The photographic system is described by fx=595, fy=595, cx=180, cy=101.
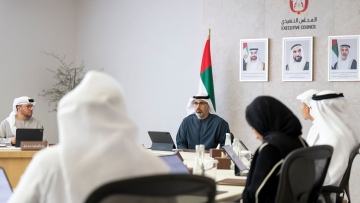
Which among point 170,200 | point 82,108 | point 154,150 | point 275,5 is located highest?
point 275,5

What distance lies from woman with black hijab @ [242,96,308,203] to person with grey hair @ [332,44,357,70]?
452 cm

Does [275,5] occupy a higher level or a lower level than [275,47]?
higher

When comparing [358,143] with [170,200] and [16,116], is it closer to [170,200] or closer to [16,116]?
[170,200]

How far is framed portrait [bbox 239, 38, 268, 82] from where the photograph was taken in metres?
8.30

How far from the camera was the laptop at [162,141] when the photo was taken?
6729 millimetres

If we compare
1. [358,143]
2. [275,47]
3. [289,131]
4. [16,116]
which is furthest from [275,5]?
[289,131]

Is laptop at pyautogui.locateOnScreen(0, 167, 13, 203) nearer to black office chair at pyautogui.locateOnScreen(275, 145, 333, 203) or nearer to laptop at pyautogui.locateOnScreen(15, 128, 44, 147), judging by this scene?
black office chair at pyautogui.locateOnScreen(275, 145, 333, 203)

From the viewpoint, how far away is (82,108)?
1994mm

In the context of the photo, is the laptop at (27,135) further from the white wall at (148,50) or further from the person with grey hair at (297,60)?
the person with grey hair at (297,60)

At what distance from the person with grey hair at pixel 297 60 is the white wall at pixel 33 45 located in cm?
385

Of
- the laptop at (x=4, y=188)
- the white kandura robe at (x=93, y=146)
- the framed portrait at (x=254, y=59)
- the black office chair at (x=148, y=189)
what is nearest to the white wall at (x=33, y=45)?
the framed portrait at (x=254, y=59)

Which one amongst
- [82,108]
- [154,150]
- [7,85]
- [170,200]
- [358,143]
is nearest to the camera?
[170,200]

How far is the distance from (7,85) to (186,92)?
267 centimetres

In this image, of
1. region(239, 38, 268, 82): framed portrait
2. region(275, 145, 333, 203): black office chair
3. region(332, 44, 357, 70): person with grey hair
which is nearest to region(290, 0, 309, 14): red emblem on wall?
region(239, 38, 268, 82): framed portrait
